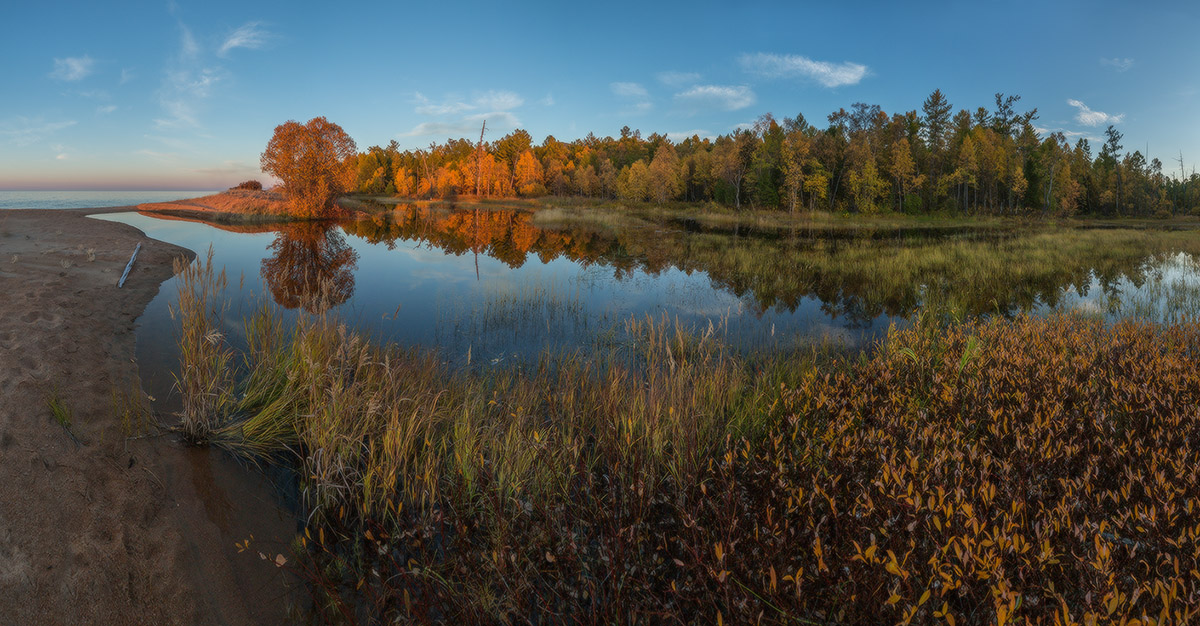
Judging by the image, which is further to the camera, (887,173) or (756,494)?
(887,173)

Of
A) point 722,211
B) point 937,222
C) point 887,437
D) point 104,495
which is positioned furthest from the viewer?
point 722,211

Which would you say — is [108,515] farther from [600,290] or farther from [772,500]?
[600,290]

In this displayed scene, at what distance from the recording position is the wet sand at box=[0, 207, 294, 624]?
325 centimetres

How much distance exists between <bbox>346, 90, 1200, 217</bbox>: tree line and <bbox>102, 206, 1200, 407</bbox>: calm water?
36125 millimetres

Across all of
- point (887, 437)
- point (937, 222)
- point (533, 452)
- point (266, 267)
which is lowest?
point (533, 452)

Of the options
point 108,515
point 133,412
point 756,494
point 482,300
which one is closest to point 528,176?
→ point 482,300

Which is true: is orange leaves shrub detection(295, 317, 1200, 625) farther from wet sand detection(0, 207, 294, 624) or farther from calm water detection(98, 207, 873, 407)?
calm water detection(98, 207, 873, 407)

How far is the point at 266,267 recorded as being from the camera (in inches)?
643

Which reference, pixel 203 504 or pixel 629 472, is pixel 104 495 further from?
pixel 629 472

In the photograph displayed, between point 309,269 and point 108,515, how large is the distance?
13675mm

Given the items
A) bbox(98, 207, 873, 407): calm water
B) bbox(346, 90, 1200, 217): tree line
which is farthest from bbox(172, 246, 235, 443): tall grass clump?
bbox(346, 90, 1200, 217): tree line

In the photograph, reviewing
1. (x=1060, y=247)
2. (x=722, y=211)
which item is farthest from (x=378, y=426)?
(x=722, y=211)

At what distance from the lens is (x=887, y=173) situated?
68625mm

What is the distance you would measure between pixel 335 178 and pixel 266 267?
26.6m
